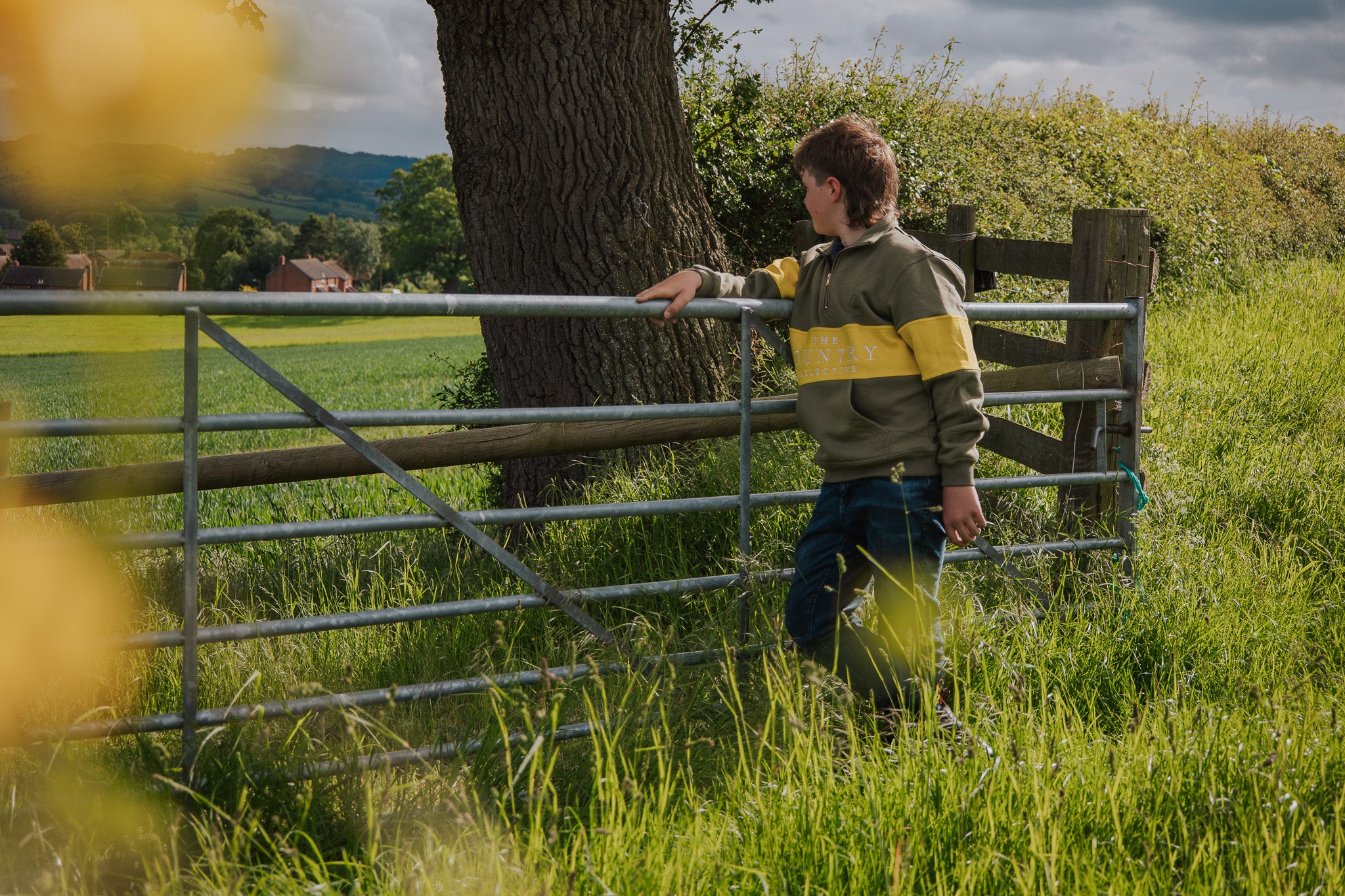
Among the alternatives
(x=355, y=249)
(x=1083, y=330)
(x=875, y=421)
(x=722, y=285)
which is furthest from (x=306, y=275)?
(x=875, y=421)

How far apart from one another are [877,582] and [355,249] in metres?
133

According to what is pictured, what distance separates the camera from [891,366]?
9.64 ft

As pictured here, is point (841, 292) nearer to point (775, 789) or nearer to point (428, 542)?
point (775, 789)

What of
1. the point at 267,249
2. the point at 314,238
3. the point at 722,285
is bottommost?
the point at 722,285

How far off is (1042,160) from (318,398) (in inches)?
551

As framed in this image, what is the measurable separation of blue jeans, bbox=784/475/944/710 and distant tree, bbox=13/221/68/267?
7.35 feet

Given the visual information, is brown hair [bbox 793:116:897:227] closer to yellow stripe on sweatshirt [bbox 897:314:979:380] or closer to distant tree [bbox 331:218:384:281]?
yellow stripe on sweatshirt [bbox 897:314:979:380]

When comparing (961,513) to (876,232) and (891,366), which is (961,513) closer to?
(891,366)

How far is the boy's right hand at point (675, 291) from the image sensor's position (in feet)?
10.1

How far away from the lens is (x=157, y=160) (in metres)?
2.21

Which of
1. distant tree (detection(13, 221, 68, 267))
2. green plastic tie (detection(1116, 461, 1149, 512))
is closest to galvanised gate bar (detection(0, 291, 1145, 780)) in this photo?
distant tree (detection(13, 221, 68, 267))

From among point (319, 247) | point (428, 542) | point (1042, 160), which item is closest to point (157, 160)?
point (428, 542)

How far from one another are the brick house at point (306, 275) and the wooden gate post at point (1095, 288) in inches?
4497

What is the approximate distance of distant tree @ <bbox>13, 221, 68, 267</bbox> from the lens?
245 centimetres
